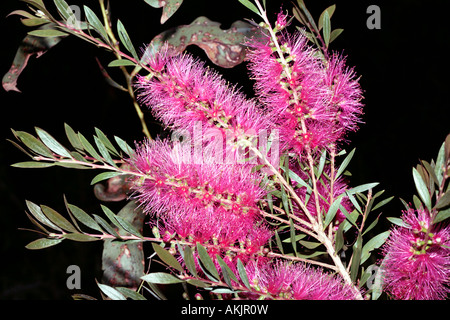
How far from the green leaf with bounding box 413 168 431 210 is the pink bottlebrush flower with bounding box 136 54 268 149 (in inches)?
5.1

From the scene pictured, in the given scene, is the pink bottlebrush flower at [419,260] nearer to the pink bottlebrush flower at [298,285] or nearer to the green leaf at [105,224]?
the pink bottlebrush flower at [298,285]

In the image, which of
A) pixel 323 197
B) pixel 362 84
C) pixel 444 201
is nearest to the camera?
pixel 444 201

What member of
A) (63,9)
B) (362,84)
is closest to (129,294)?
(63,9)

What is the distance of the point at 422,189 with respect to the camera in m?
0.33

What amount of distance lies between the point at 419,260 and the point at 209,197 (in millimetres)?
158

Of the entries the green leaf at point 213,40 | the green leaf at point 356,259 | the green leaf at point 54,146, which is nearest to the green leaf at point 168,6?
the green leaf at point 213,40

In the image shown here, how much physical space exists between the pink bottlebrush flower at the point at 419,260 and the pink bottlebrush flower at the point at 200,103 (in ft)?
0.46

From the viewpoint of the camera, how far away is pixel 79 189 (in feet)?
3.33

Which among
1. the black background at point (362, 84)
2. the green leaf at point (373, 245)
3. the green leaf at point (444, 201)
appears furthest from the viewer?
the black background at point (362, 84)

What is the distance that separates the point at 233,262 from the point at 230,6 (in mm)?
516

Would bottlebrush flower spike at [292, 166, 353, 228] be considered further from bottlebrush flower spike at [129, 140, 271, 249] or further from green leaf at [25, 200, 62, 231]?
green leaf at [25, 200, 62, 231]

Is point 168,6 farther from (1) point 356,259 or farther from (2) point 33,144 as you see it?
(1) point 356,259

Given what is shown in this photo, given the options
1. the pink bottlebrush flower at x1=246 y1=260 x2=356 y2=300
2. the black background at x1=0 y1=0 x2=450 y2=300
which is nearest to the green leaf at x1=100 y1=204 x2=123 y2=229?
the pink bottlebrush flower at x1=246 y1=260 x2=356 y2=300

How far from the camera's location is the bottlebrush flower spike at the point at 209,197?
1.25ft
